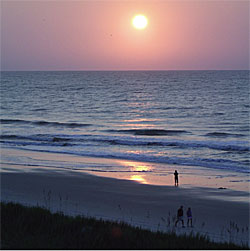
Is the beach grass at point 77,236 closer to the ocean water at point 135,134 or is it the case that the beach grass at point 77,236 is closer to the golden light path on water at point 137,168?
the golden light path on water at point 137,168

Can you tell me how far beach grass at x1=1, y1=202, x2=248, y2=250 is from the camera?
1048 centimetres

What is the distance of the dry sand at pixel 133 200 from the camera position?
1508cm

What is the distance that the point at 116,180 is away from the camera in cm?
2252

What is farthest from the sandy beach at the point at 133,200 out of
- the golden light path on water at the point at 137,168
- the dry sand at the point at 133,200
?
the golden light path on water at the point at 137,168

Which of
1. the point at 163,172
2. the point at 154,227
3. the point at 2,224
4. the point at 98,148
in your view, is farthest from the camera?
the point at 98,148

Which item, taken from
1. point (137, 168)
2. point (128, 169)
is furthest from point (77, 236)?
point (137, 168)

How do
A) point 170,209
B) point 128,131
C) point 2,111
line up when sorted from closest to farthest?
point 170,209, point 128,131, point 2,111

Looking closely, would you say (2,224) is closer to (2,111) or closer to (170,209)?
(170,209)

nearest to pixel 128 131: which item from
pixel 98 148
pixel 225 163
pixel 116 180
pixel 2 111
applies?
pixel 98 148

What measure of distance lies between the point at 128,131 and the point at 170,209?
26665 millimetres

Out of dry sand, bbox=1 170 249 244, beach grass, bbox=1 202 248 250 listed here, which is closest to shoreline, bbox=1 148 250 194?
dry sand, bbox=1 170 249 244

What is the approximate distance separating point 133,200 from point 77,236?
791cm

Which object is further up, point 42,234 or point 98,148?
point 98,148

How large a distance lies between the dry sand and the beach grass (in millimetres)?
2209
